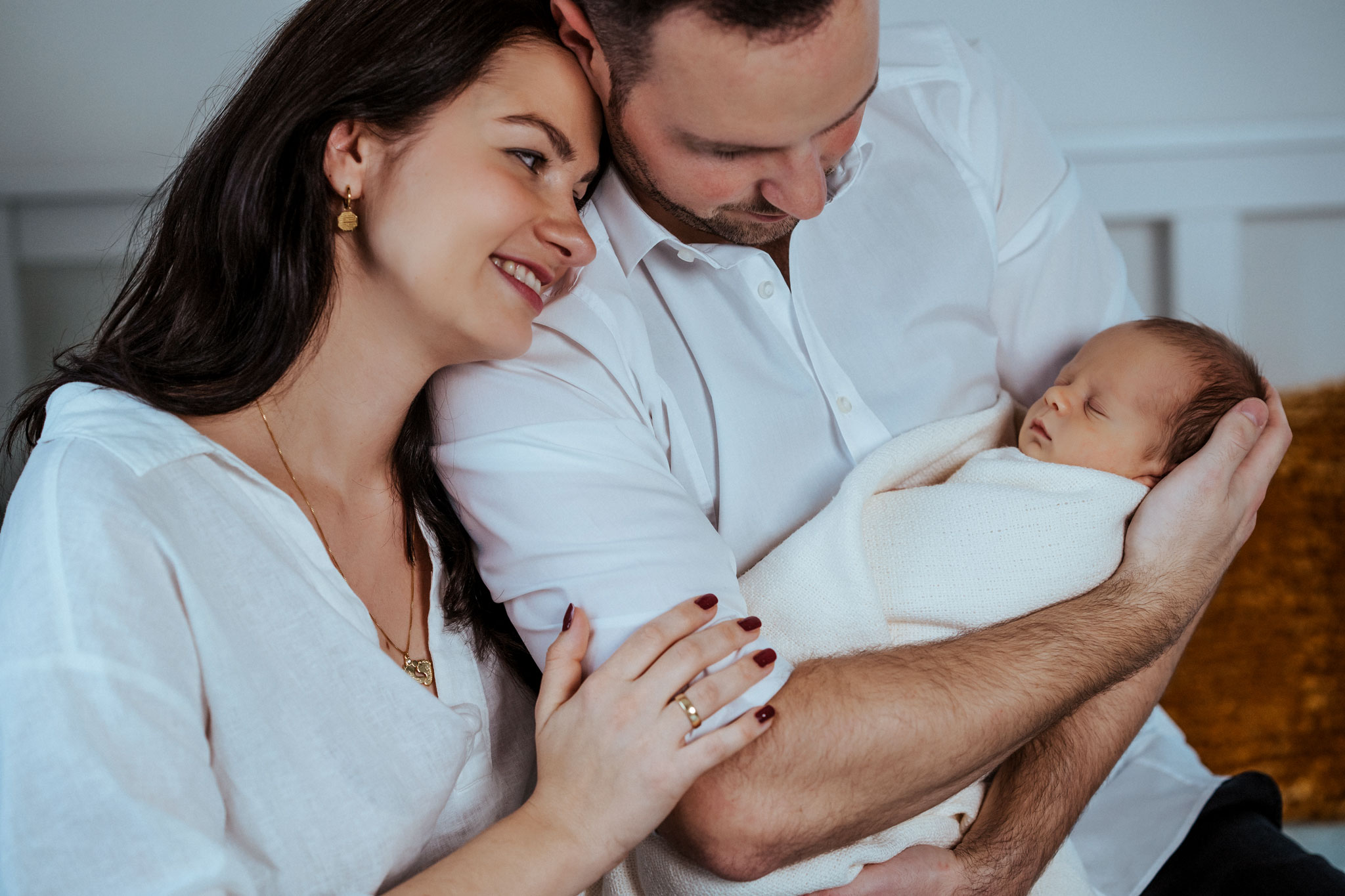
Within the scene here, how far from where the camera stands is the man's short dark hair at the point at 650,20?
1011 mm

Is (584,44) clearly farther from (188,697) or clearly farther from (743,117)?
(188,697)

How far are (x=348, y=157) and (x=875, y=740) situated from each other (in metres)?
0.86

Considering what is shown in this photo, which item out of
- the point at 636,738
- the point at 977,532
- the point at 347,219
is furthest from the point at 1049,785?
the point at 347,219

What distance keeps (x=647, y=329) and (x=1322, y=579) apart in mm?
1444

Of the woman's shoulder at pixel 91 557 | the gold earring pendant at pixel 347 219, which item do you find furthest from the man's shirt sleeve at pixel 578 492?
the woman's shoulder at pixel 91 557

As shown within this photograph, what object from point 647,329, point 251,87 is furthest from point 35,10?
point 647,329

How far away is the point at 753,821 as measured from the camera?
1.04 m

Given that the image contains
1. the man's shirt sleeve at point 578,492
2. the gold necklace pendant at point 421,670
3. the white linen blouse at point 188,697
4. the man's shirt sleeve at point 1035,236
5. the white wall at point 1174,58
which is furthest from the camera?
the white wall at point 1174,58

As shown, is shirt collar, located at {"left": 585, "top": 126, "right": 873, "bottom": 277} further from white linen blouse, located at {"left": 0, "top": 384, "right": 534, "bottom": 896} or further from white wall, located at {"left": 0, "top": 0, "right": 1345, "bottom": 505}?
white wall, located at {"left": 0, "top": 0, "right": 1345, "bottom": 505}

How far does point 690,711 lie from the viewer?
100cm

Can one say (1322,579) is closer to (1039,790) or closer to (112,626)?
(1039,790)

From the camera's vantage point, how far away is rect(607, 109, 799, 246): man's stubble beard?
121cm

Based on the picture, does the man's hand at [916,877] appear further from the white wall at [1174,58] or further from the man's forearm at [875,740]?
the white wall at [1174,58]

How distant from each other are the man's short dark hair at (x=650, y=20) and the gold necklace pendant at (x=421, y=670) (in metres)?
0.70
